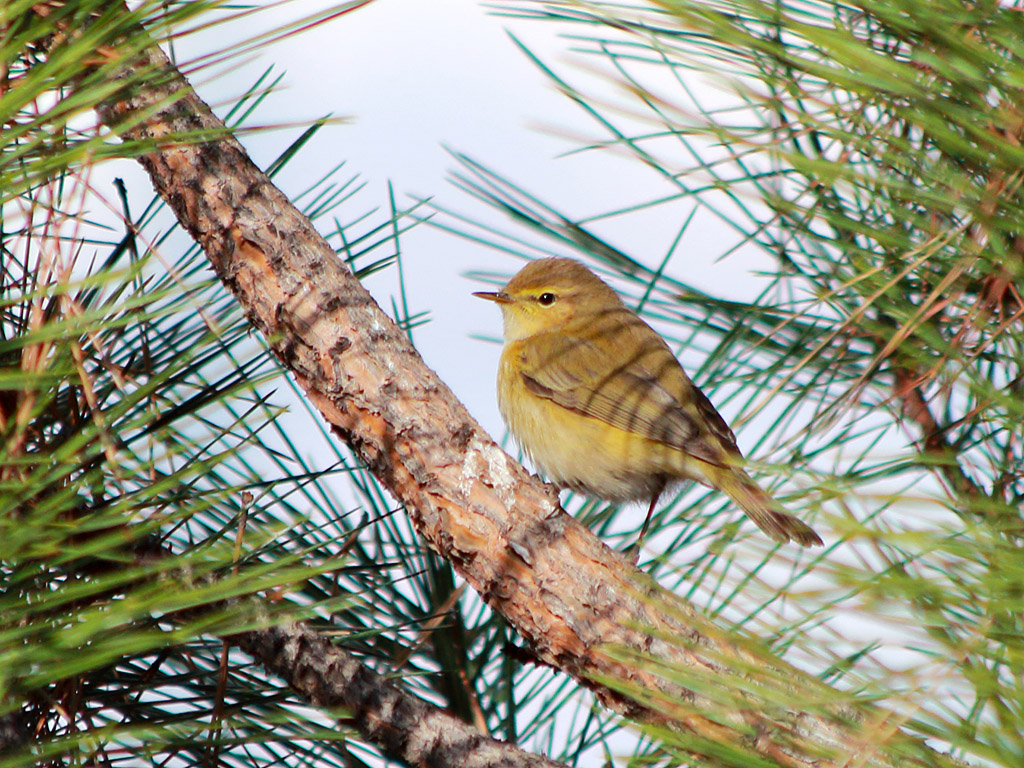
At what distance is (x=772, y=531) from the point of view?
357 centimetres

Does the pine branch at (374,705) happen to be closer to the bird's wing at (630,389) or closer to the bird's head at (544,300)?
the bird's wing at (630,389)

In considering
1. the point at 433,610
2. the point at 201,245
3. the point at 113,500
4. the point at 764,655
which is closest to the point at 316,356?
the point at 201,245

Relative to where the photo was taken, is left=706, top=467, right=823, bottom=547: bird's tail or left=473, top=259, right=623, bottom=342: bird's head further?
left=473, top=259, right=623, bottom=342: bird's head

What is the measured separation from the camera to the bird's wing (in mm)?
4008

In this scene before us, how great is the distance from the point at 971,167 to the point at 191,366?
5.38 ft

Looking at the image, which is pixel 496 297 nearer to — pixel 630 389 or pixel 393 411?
pixel 630 389

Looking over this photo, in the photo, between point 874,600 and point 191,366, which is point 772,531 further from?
point 874,600

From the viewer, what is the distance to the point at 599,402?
13.7 ft

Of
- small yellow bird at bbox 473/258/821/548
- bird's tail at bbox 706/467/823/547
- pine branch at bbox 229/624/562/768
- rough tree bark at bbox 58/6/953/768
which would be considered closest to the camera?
pine branch at bbox 229/624/562/768

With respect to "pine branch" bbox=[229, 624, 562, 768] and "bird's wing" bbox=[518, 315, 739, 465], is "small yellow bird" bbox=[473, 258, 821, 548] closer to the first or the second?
"bird's wing" bbox=[518, 315, 739, 465]

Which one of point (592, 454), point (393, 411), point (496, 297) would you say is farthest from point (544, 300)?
point (393, 411)

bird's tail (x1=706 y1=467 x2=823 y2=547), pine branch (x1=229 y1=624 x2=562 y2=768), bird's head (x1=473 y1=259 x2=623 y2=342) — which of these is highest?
bird's head (x1=473 y1=259 x2=623 y2=342)

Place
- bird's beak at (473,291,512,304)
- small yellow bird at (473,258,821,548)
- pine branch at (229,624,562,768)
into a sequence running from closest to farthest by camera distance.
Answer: pine branch at (229,624,562,768)
small yellow bird at (473,258,821,548)
bird's beak at (473,291,512,304)

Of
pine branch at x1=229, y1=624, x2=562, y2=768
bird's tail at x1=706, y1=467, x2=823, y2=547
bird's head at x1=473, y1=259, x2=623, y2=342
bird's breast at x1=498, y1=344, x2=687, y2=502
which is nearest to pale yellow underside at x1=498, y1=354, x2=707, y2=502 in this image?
bird's breast at x1=498, y1=344, x2=687, y2=502
